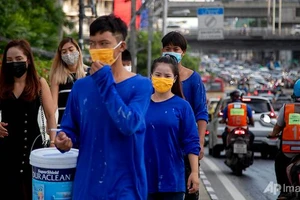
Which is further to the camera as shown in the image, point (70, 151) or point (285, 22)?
point (285, 22)

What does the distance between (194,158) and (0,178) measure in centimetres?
147

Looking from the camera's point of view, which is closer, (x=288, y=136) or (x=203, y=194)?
(x=288, y=136)

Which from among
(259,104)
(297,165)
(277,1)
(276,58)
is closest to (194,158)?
(297,165)

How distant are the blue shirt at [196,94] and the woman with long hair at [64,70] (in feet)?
4.24

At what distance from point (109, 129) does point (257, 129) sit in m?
17.1

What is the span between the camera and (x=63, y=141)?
5.16 m

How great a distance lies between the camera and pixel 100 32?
5.12m

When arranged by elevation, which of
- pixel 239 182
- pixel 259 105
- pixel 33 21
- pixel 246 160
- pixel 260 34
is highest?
pixel 260 34

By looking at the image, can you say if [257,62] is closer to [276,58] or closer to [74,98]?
[276,58]

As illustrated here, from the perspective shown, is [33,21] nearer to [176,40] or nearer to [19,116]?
[176,40]

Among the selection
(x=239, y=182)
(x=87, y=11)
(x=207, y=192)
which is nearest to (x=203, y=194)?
(x=207, y=192)

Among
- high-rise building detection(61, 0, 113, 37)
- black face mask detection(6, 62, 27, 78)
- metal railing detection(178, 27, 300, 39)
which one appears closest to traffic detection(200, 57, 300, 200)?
black face mask detection(6, 62, 27, 78)

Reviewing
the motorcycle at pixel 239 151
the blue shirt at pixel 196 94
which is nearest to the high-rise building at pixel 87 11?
the motorcycle at pixel 239 151

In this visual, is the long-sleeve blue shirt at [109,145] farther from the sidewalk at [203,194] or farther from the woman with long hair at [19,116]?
the sidewalk at [203,194]
